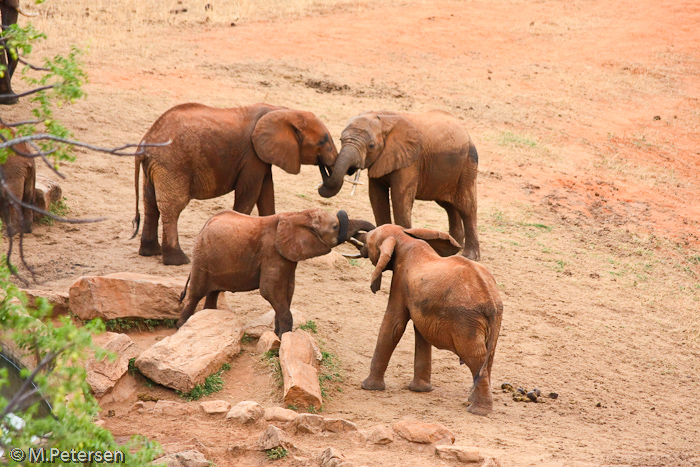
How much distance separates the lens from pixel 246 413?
6.82m

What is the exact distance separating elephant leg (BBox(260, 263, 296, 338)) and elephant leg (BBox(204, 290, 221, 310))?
2.20 feet

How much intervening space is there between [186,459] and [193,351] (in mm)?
1977

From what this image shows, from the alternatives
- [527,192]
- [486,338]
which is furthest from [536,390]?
[527,192]

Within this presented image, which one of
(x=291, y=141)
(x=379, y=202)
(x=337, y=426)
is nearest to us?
(x=337, y=426)

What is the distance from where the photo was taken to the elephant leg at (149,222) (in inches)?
427

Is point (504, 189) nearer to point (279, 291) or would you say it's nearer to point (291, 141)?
→ point (291, 141)

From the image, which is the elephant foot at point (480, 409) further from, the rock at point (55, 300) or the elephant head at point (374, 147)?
the rock at point (55, 300)

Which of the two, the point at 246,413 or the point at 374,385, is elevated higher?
the point at 246,413

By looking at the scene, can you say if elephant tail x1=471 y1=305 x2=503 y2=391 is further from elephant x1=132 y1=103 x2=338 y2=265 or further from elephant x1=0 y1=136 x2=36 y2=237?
elephant x1=0 y1=136 x2=36 y2=237

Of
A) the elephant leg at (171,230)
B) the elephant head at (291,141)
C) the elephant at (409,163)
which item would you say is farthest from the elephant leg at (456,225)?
the elephant leg at (171,230)

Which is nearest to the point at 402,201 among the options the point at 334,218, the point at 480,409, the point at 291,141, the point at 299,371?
the point at 291,141

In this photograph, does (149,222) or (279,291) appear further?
(149,222)

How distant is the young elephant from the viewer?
767 cm

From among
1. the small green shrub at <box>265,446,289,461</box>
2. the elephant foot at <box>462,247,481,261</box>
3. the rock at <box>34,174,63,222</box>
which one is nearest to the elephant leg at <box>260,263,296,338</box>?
the small green shrub at <box>265,446,289,461</box>
